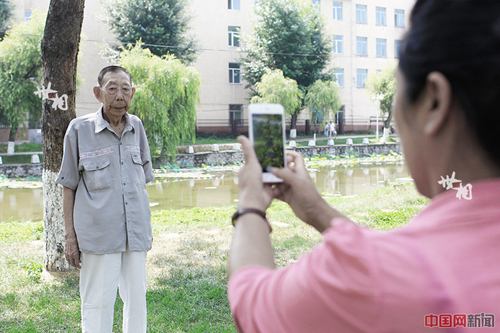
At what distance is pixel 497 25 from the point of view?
0.65m

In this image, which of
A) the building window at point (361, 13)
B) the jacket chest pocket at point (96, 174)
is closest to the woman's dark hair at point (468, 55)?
the jacket chest pocket at point (96, 174)

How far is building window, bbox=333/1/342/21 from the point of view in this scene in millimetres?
33375

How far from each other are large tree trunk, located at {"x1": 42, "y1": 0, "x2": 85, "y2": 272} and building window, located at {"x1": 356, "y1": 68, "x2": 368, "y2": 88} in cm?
3177

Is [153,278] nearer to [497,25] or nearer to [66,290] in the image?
[66,290]

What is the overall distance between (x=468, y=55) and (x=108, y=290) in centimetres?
271

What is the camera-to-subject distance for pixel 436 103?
2.32ft

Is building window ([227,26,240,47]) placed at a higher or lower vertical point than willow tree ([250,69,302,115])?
higher

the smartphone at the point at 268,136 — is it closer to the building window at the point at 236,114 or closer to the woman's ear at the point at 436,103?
the woman's ear at the point at 436,103

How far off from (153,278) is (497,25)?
440 cm

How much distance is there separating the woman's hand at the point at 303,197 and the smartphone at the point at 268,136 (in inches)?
1.3

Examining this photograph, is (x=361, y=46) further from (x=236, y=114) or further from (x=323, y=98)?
(x=236, y=114)

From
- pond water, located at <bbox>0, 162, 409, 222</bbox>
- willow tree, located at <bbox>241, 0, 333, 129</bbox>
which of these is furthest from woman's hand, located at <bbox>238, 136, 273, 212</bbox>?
willow tree, located at <bbox>241, 0, 333, 129</bbox>

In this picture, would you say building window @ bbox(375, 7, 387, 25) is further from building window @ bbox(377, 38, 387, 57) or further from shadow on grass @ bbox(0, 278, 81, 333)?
shadow on grass @ bbox(0, 278, 81, 333)

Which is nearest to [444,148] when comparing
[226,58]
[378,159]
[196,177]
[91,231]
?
[91,231]
